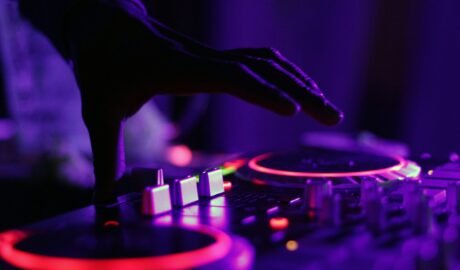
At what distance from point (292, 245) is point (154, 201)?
195 millimetres

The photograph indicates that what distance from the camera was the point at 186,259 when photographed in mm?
474

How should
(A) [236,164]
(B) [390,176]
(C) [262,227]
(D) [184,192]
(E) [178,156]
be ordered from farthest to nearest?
(E) [178,156], (A) [236,164], (B) [390,176], (D) [184,192], (C) [262,227]

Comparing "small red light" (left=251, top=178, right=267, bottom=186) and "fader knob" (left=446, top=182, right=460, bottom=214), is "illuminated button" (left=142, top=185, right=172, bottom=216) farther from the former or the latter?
"fader knob" (left=446, top=182, right=460, bottom=214)

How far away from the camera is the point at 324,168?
856 mm

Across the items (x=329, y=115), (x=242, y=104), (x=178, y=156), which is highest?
(x=329, y=115)

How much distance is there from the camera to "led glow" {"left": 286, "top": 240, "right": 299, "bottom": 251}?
0.50 m

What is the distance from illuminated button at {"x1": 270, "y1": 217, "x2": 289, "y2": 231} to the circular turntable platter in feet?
→ 0.61

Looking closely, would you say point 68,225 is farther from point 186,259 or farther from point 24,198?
point 24,198

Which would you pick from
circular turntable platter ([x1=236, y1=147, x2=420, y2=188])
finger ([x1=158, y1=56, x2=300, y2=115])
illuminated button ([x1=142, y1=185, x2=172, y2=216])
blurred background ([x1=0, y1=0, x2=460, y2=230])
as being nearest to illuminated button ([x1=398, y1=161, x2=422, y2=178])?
circular turntable platter ([x1=236, y1=147, x2=420, y2=188])

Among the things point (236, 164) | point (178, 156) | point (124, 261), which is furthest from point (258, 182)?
point (178, 156)

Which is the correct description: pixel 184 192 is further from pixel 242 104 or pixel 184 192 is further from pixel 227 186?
pixel 242 104

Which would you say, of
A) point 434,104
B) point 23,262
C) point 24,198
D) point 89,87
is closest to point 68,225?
point 23,262

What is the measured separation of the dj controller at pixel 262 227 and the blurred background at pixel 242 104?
1355mm

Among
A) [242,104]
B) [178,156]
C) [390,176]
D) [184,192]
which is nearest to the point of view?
[184,192]
